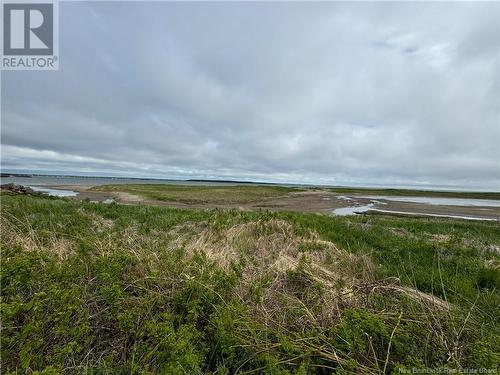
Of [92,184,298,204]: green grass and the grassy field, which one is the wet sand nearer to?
[92,184,298,204]: green grass

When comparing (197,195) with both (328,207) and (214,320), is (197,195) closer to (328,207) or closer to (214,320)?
(328,207)

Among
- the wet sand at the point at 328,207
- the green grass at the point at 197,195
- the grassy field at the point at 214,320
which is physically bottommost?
the wet sand at the point at 328,207

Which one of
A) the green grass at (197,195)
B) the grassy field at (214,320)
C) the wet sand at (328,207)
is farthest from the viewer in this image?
the green grass at (197,195)

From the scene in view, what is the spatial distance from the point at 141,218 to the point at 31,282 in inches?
295

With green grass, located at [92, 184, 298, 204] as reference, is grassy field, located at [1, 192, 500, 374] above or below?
above

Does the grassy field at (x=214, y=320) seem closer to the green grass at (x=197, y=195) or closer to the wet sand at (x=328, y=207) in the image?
the wet sand at (x=328, y=207)

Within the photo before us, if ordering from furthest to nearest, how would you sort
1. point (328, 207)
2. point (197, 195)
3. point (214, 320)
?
point (197, 195)
point (328, 207)
point (214, 320)

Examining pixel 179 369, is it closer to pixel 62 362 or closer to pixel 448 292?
pixel 62 362

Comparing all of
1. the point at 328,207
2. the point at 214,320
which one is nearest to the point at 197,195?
the point at 328,207

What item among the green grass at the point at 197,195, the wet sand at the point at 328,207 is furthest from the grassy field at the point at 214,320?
the green grass at the point at 197,195

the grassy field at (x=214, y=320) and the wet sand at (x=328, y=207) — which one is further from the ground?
the grassy field at (x=214, y=320)

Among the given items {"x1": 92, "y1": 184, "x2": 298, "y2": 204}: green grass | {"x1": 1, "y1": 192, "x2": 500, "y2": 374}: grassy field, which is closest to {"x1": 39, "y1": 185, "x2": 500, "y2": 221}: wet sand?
{"x1": 92, "y1": 184, "x2": 298, "y2": 204}: green grass

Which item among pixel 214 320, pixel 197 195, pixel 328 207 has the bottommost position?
Answer: pixel 328 207

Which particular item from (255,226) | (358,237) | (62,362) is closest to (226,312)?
(62,362)
